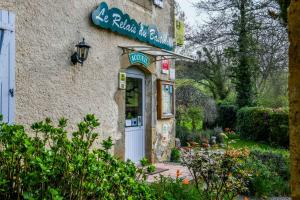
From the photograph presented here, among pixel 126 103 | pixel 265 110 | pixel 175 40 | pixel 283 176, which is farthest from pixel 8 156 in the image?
pixel 265 110

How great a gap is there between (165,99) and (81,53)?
3410mm

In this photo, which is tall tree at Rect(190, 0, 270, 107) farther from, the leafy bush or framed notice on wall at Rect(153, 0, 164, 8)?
framed notice on wall at Rect(153, 0, 164, 8)

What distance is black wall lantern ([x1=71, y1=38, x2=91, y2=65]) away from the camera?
17.6ft

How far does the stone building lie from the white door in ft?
0.07

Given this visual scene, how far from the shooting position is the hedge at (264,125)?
1252 cm

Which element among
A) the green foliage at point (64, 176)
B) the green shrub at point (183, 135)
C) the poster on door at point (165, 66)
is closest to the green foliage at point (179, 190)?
the green foliage at point (64, 176)

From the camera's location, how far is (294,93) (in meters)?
0.98

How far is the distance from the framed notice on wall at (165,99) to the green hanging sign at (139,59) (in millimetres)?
772

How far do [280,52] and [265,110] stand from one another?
3883 mm

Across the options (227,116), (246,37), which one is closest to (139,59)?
(246,37)

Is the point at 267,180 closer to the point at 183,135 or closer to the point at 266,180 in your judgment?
the point at 266,180

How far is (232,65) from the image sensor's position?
16.5 metres

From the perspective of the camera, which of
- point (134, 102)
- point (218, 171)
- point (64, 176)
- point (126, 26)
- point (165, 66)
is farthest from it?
point (165, 66)

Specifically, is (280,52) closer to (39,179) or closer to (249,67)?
(249,67)
